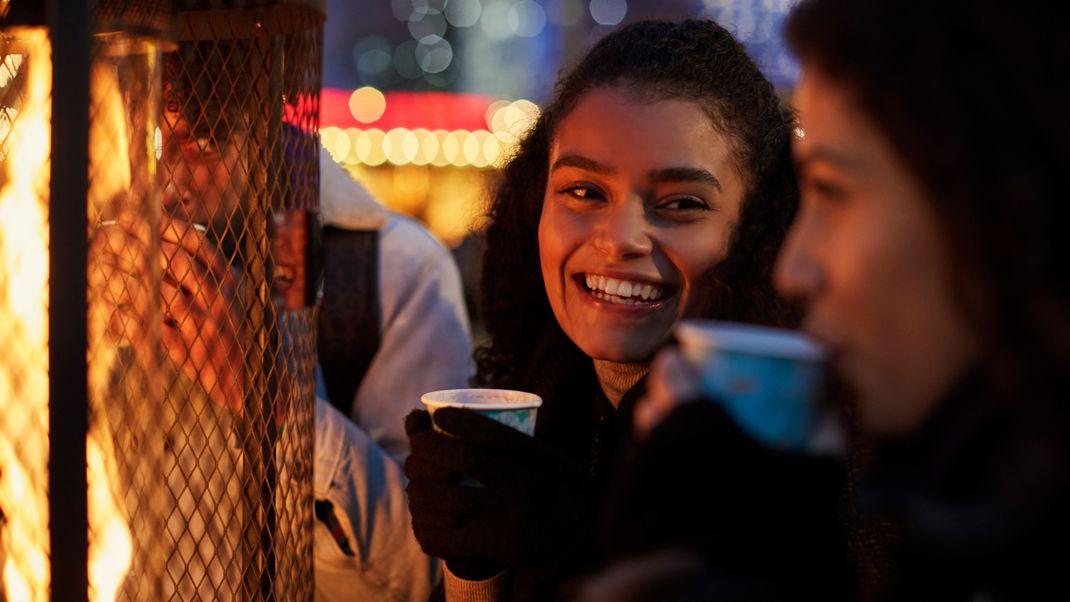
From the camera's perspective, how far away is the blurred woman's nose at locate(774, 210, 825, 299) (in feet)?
3.21

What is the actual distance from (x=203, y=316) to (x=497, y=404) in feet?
1.65

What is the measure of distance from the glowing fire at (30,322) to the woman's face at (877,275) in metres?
0.96

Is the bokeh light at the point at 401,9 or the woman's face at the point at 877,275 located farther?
the bokeh light at the point at 401,9

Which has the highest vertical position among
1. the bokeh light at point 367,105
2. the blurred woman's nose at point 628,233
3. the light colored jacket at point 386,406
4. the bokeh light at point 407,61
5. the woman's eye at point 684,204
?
the bokeh light at point 407,61

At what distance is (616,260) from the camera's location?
71.8 inches

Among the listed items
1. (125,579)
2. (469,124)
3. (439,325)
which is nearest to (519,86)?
(469,124)

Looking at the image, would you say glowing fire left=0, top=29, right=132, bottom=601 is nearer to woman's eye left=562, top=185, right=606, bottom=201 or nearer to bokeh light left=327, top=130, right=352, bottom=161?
woman's eye left=562, top=185, right=606, bottom=201

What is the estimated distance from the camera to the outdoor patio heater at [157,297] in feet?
4.31

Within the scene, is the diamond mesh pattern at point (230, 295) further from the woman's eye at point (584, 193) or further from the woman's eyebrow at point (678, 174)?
the woman's eyebrow at point (678, 174)

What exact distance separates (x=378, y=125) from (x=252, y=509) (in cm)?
1486

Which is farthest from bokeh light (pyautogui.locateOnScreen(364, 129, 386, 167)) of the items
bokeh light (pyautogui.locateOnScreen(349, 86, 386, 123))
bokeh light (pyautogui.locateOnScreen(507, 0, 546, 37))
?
bokeh light (pyautogui.locateOnScreen(507, 0, 546, 37))

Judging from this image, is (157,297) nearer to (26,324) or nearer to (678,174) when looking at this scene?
(26,324)

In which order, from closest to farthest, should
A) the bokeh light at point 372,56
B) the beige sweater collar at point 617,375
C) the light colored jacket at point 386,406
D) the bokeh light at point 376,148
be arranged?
the beige sweater collar at point 617,375 → the light colored jacket at point 386,406 → the bokeh light at point 376,148 → the bokeh light at point 372,56

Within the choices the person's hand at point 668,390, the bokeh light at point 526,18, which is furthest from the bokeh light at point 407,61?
the person's hand at point 668,390
